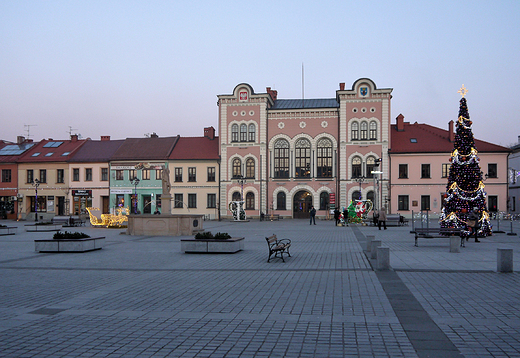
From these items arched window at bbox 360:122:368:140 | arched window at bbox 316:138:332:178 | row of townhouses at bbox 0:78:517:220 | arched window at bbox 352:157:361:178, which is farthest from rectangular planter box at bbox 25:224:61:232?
arched window at bbox 360:122:368:140

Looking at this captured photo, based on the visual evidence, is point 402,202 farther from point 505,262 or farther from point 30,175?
point 30,175

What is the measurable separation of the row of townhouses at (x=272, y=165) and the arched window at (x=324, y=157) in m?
0.11

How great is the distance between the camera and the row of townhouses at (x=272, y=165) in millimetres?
48844

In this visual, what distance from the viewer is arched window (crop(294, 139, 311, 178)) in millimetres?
51562

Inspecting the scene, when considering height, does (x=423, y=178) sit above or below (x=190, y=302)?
above

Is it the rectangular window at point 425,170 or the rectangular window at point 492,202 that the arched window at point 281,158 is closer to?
the rectangular window at point 425,170

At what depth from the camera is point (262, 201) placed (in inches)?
2035

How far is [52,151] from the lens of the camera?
191ft

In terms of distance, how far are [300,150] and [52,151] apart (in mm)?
32227

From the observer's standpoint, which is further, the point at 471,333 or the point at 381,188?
the point at 381,188

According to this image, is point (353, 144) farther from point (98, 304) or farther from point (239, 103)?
point (98, 304)

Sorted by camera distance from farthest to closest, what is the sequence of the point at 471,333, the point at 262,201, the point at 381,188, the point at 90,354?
the point at 262,201 → the point at 381,188 → the point at 471,333 → the point at 90,354

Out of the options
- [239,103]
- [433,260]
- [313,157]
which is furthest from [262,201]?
[433,260]

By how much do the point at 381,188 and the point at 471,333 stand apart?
4331cm
